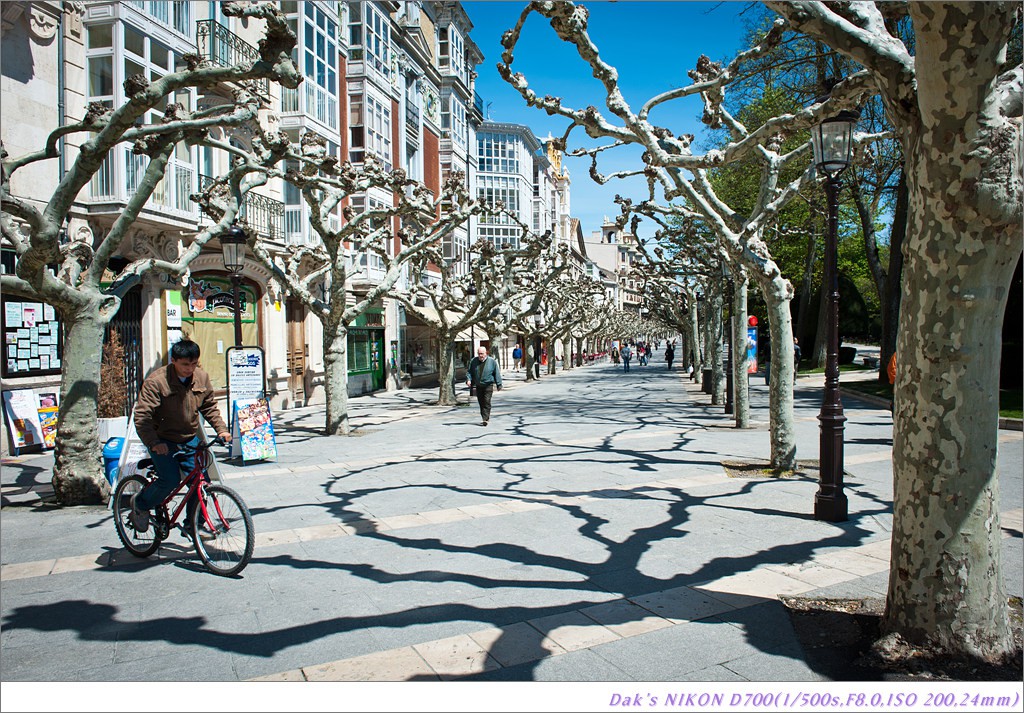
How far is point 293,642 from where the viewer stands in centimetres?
436

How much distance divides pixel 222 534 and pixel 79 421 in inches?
149

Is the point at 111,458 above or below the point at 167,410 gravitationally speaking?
below

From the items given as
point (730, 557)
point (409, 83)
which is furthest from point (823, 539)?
point (409, 83)

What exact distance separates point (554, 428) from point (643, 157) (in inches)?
286

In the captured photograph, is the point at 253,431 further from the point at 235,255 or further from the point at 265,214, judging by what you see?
the point at 265,214

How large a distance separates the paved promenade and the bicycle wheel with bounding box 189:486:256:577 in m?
0.14

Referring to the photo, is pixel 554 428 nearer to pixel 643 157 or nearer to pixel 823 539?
pixel 643 157

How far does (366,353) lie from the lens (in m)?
29.8

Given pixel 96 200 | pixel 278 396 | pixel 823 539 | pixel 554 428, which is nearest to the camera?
pixel 823 539

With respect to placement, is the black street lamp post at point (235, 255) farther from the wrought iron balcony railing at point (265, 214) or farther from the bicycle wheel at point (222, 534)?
the bicycle wheel at point (222, 534)

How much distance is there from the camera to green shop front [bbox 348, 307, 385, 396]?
92.9ft

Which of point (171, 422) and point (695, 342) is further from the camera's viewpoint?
point (695, 342)

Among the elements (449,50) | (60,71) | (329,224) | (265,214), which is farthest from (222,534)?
(449,50)

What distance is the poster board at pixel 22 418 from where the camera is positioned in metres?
12.6
